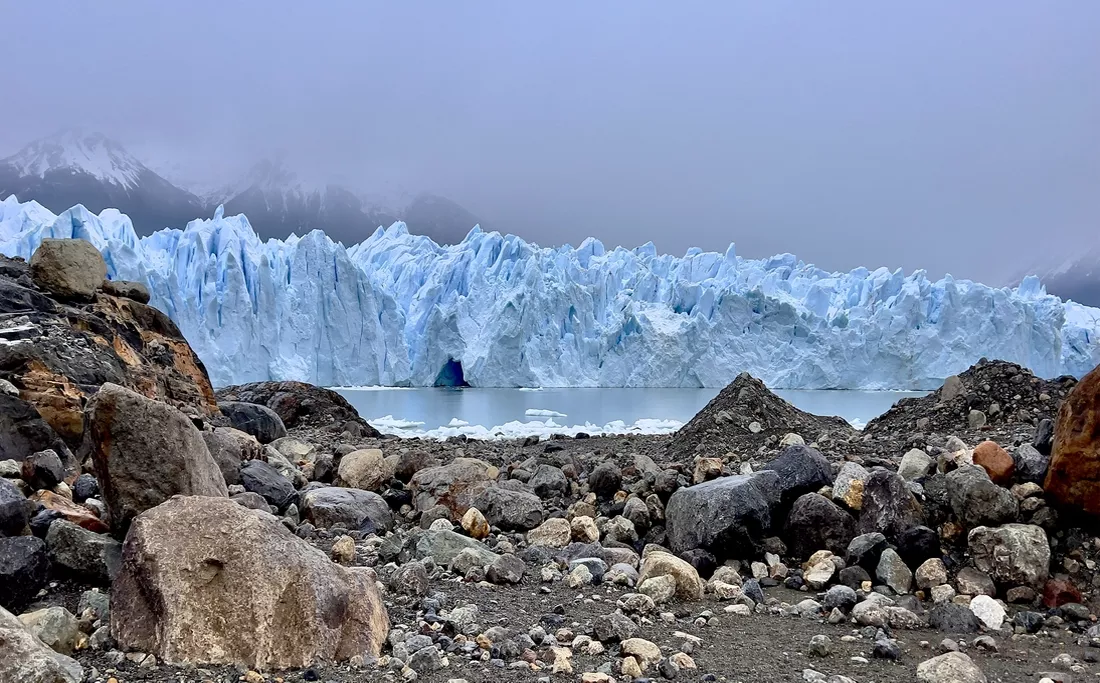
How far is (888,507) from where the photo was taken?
3.07 meters

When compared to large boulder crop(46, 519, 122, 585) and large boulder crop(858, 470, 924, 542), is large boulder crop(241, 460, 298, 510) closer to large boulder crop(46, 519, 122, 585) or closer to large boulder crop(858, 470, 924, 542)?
large boulder crop(46, 519, 122, 585)

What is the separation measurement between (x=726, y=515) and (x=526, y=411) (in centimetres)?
1455

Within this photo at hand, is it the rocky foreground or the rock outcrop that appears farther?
the rock outcrop

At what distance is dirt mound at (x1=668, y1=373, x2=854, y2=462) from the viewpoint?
6.20 meters

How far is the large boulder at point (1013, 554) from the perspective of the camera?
267 centimetres

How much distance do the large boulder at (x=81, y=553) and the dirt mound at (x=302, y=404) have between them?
24.1ft

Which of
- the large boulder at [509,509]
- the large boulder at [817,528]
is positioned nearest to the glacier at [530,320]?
the large boulder at [509,509]

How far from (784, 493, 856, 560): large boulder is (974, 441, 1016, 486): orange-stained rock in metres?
0.69

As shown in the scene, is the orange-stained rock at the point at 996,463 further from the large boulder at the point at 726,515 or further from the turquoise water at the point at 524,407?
the turquoise water at the point at 524,407

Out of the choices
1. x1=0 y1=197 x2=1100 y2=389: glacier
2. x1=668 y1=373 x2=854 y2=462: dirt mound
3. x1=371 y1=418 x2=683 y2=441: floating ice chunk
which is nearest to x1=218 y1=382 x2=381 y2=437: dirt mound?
x1=371 y1=418 x2=683 y2=441: floating ice chunk

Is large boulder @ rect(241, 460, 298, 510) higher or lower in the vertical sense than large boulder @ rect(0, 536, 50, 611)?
lower

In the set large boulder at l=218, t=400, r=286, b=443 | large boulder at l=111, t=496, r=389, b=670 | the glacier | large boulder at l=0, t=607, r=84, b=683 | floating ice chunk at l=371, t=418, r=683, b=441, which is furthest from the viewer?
the glacier

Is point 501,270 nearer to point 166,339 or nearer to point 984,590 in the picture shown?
point 166,339

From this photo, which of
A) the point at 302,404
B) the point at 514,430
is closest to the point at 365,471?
the point at 302,404
